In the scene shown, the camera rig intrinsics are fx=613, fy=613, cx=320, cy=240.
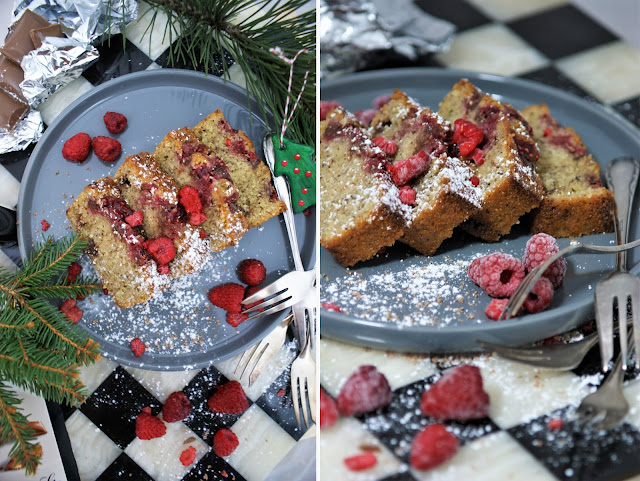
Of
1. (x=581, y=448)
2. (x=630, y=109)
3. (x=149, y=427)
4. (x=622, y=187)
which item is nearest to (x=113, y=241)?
(x=149, y=427)

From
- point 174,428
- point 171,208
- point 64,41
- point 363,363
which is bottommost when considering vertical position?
point 174,428

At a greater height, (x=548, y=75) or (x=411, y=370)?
(x=548, y=75)

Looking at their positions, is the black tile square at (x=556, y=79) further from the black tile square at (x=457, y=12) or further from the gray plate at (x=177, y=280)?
the gray plate at (x=177, y=280)

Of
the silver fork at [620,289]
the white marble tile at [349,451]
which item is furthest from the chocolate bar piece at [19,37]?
the silver fork at [620,289]

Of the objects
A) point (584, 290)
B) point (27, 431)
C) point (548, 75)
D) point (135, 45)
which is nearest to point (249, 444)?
point (27, 431)

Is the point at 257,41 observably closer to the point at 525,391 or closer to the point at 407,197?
the point at 407,197

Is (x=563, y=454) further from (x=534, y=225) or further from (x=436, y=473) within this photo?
(x=534, y=225)
